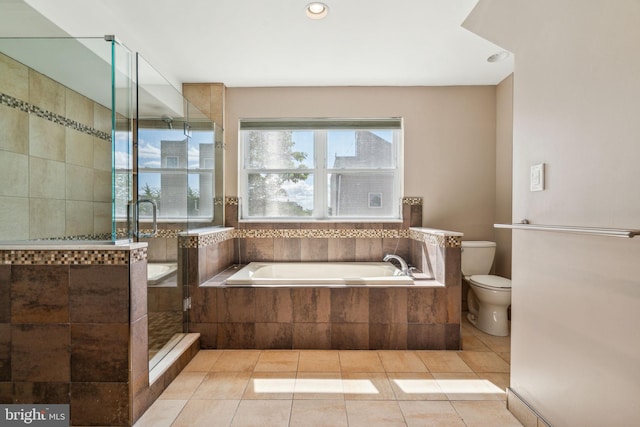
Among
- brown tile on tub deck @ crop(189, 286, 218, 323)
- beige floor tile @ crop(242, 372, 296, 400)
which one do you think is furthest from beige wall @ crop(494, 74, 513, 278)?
brown tile on tub deck @ crop(189, 286, 218, 323)

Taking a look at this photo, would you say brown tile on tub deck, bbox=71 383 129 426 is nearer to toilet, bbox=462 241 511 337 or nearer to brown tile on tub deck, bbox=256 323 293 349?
brown tile on tub deck, bbox=256 323 293 349

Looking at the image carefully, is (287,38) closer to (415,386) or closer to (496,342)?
(415,386)

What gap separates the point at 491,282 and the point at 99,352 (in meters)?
2.74

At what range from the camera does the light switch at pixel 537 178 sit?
4.58 feet

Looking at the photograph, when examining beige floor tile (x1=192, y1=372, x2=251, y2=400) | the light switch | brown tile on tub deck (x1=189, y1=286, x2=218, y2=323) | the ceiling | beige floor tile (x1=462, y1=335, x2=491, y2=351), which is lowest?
beige floor tile (x1=192, y1=372, x2=251, y2=400)

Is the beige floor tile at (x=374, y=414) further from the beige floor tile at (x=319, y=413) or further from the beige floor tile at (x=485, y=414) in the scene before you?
the beige floor tile at (x=485, y=414)

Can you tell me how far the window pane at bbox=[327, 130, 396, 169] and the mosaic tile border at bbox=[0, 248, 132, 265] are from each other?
2196mm

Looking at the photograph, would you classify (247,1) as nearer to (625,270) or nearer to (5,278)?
(5,278)

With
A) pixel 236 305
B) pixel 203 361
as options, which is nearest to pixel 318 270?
pixel 236 305

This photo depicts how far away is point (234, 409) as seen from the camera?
1646 mm

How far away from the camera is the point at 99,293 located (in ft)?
4.87

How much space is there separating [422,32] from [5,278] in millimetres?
2815

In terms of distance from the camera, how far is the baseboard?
1.42 meters

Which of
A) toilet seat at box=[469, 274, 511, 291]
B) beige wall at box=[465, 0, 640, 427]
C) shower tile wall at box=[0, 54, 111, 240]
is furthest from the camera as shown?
toilet seat at box=[469, 274, 511, 291]
